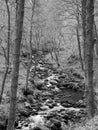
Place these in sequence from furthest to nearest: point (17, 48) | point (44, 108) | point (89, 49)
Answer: point (44, 108) → point (89, 49) → point (17, 48)

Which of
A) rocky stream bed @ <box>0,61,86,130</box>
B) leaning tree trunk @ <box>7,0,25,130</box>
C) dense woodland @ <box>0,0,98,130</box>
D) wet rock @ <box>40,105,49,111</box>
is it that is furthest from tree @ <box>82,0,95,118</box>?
wet rock @ <box>40,105,49,111</box>

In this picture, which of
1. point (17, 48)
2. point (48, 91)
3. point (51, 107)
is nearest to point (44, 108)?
point (51, 107)

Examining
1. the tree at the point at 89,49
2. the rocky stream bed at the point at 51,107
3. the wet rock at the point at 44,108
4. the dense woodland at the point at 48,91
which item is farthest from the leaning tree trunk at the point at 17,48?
the wet rock at the point at 44,108

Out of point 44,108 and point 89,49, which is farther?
point 44,108

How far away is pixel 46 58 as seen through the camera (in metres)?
33.8

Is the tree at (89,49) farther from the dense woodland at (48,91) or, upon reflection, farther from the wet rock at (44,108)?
the wet rock at (44,108)

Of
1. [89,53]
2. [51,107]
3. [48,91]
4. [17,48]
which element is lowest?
[51,107]

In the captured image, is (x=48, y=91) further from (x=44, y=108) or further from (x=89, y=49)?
(x=89, y=49)

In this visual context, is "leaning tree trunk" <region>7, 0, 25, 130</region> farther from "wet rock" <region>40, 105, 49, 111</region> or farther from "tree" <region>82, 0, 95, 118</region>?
"wet rock" <region>40, 105, 49, 111</region>

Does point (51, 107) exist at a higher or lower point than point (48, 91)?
lower

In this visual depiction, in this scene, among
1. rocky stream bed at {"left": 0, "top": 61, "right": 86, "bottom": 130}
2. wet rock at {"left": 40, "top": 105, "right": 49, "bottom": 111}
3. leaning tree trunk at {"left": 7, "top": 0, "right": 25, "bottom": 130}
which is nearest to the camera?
leaning tree trunk at {"left": 7, "top": 0, "right": 25, "bottom": 130}

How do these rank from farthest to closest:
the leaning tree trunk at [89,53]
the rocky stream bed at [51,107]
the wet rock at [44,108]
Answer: the wet rock at [44,108] → the rocky stream bed at [51,107] → the leaning tree trunk at [89,53]

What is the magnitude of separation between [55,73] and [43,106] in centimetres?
1160

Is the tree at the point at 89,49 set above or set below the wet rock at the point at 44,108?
above
